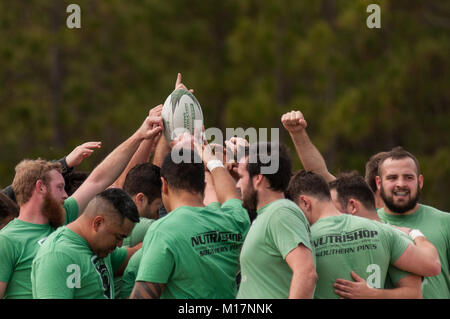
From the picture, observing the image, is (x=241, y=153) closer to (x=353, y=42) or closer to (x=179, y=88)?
(x=179, y=88)

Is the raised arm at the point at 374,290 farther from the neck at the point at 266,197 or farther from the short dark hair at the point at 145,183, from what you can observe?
the short dark hair at the point at 145,183

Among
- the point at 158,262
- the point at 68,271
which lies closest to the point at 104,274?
the point at 68,271

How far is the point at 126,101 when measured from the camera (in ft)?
82.1

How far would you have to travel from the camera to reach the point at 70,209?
21.9 ft

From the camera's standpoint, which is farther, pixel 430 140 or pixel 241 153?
pixel 430 140

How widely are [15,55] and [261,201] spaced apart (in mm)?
18345

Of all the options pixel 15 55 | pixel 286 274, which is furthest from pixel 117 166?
pixel 15 55

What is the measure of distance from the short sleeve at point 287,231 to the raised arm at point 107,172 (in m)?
1.95

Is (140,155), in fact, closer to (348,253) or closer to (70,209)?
(70,209)

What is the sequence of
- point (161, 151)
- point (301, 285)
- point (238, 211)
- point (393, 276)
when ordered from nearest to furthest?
point (301, 285)
point (393, 276)
point (238, 211)
point (161, 151)

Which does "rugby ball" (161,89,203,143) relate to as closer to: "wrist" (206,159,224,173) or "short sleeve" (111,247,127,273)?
"wrist" (206,159,224,173)

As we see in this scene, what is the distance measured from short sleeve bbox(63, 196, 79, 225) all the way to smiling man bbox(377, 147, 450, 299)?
9.13 ft

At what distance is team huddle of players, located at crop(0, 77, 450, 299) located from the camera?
5.42 meters

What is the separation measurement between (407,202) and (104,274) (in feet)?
9.61
